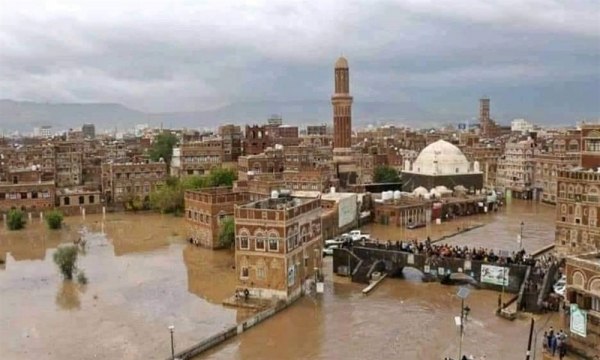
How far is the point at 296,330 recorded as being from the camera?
28.2 metres

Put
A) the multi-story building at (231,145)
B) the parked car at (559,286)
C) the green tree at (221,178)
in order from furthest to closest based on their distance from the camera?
1. the multi-story building at (231,145)
2. the green tree at (221,178)
3. the parked car at (559,286)

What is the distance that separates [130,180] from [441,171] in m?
32.4

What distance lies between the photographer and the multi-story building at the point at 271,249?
31.3m

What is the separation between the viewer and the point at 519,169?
75.9 meters

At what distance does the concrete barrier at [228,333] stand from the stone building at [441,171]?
41985mm

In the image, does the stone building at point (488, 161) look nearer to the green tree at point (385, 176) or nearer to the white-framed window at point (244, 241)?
the green tree at point (385, 176)

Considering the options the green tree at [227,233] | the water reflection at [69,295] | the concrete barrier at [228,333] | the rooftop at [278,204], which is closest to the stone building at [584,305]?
the concrete barrier at [228,333]

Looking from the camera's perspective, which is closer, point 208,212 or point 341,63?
point 208,212

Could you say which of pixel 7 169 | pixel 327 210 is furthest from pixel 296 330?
pixel 7 169

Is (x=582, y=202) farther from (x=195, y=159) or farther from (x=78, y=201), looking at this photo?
(x=195, y=159)

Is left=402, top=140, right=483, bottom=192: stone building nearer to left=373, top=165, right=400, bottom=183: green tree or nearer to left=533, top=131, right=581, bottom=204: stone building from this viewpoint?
left=373, top=165, right=400, bottom=183: green tree

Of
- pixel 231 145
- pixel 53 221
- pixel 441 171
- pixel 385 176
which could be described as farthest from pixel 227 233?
pixel 231 145

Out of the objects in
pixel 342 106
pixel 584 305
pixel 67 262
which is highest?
pixel 342 106

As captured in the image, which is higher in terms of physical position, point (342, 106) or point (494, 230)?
point (342, 106)
